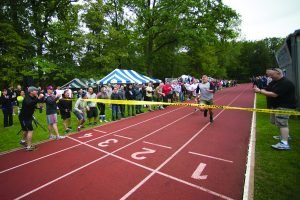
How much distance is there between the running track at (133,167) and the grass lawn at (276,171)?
15.0 inches

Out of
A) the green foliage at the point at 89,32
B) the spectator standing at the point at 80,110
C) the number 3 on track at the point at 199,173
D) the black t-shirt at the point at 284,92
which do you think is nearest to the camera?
the number 3 on track at the point at 199,173

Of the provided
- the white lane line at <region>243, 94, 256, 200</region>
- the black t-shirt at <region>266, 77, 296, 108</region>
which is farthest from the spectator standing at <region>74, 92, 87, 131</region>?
the black t-shirt at <region>266, 77, 296, 108</region>

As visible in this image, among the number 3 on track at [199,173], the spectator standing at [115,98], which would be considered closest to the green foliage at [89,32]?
the spectator standing at [115,98]

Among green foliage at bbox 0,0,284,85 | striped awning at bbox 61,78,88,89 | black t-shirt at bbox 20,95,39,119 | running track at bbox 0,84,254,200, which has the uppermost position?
green foliage at bbox 0,0,284,85

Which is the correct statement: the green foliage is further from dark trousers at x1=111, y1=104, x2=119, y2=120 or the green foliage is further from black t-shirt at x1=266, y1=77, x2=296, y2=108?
black t-shirt at x1=266, y1=77, x2=296, y2=108

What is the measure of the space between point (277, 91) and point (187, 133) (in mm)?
3901

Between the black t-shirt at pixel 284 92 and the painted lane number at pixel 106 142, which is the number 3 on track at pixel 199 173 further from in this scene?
the painted lane number at pixel 106 142

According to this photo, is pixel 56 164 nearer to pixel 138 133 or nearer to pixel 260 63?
pixel 138 133

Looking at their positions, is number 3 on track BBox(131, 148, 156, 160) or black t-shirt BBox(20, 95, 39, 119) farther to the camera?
black t-shirt BBox(20, 95, 39, 119)

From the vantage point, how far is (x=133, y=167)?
5.76 metres

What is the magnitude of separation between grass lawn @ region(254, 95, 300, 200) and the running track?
0.38m

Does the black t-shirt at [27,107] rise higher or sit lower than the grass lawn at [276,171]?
higher

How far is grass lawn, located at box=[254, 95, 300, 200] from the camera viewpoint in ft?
13.4

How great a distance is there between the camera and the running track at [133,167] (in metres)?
4.58
